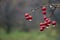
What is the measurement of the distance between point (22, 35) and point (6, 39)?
0.51 feet

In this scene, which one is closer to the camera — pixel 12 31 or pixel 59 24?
pixel 59 24

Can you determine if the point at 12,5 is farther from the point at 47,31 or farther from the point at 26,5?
the point at 47,31

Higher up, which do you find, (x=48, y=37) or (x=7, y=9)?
(x=7, y=9)

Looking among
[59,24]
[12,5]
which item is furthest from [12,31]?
[59,24]

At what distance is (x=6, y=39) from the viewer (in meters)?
2.06

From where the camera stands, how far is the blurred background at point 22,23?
1886mm

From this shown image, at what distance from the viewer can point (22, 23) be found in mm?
1990

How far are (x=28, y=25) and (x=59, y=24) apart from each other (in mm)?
268

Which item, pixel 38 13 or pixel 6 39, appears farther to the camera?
pixel 6 39

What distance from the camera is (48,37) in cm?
190

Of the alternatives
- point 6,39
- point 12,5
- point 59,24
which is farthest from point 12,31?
point 59,24

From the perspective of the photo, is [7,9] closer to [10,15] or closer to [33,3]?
[10,15]

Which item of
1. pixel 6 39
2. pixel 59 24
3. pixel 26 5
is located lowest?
pixel 6 39

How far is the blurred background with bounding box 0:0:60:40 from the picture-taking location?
74.2 inches
